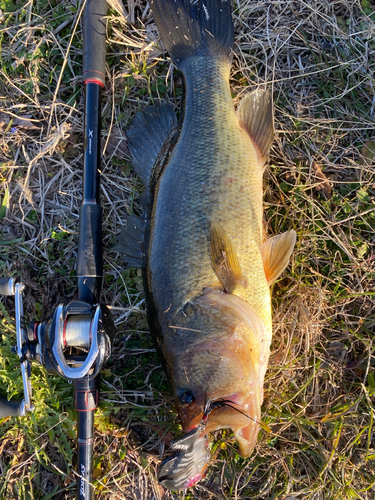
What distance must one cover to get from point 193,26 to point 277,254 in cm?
181

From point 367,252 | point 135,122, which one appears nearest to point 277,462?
point 367,252

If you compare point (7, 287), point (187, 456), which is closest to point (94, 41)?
point (7, 287)

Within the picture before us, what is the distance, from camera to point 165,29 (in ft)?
8.54

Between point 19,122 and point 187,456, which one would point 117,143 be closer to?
point 19,122

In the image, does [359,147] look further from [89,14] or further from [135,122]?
[89,14]

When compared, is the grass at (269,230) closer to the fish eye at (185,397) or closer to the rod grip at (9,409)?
the rod grip at (9,409)

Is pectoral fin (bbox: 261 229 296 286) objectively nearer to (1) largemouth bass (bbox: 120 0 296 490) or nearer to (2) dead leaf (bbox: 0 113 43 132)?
(1) largemouth bass (bbox: 120 0 296 490)

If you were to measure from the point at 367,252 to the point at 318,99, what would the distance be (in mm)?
1267

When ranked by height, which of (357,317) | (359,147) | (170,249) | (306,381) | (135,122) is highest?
(135,122)

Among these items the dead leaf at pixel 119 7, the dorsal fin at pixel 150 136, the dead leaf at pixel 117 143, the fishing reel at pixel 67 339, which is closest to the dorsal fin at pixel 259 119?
the dorsal fin at pixel 150 136

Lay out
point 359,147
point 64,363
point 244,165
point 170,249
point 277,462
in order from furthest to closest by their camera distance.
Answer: point 359,147
point 277,462
point 244,165
point 170,249
point 64,363

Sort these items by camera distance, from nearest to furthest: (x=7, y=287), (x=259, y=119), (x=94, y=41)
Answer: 1. (x=7, y=287)
2. (x=259, y=119)
3. (x=94, y=41)

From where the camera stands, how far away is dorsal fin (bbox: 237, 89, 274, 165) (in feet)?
8.19

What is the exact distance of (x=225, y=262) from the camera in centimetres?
208
